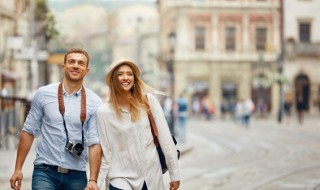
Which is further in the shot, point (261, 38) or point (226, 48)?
point (261, 38)

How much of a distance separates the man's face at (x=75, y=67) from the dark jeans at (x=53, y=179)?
708mm

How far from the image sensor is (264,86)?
56.6 meters

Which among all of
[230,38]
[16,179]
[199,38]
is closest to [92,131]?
[16,179]

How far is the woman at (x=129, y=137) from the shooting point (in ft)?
19.2

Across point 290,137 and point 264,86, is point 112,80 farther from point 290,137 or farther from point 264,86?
point 264,86

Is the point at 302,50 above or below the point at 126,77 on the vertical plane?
below

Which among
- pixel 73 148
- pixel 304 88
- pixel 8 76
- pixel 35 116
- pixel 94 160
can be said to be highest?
pixel 35 116

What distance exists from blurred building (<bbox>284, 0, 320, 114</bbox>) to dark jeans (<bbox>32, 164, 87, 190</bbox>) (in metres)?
53.7

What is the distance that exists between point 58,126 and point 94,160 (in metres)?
0.38

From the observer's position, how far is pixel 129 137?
231 inches

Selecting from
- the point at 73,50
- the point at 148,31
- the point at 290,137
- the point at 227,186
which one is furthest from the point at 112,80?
the point at 148,31

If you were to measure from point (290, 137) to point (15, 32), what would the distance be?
16.9 m

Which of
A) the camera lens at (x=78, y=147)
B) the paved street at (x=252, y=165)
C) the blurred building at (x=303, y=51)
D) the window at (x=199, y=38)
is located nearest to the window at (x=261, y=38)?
the blurred building at (x=303, y=51)

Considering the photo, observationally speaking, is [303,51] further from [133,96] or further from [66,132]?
[66,132]
